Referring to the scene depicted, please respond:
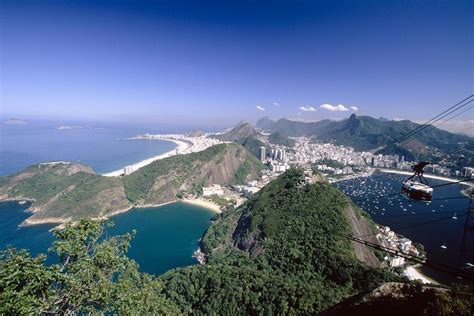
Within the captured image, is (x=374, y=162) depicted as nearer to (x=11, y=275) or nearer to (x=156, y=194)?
(x=156, y=194)

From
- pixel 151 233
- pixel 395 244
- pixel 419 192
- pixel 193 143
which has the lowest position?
pixel 151 233

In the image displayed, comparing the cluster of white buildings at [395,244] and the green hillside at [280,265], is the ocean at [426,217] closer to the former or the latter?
the cluster of white buildings at [395,244]

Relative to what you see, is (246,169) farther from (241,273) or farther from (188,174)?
(241,273)

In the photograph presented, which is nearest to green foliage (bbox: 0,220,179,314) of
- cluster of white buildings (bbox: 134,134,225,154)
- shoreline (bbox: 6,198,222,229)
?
shoreline (bbox: 6,198,222,229)

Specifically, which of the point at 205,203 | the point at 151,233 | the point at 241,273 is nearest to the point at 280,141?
the point at 205,203

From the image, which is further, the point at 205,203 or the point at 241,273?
the point at 205,203

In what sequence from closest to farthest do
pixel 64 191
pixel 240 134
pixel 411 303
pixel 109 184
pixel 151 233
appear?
pixel 411 303 → pixel 151 233 → pixel 64 191 → pixel 109 184 → pixel 240 134
